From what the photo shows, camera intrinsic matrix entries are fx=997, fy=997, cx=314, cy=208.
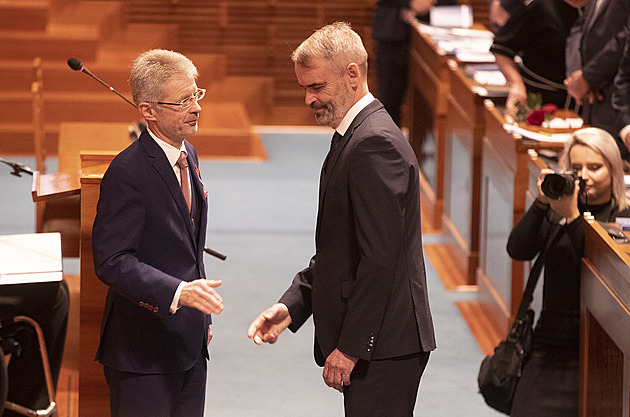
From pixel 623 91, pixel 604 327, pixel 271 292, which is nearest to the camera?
pixel 604 327

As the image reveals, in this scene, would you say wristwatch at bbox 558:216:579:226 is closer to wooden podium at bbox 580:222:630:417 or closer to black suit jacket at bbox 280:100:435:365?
wooden podium at bbox 580:222:630:417

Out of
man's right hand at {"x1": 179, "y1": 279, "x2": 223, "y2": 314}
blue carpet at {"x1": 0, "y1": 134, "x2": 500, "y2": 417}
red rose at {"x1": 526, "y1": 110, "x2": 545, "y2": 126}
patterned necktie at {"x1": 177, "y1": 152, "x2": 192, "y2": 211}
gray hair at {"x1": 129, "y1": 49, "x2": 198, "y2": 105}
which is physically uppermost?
gray hair at {"x1": 129, "y1": 49, "x2": 198, "y2": 105}

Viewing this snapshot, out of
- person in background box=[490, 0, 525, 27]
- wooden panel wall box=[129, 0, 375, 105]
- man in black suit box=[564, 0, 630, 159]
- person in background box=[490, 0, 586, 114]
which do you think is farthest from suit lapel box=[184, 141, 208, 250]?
wooden panel wall box=[129, 0, 375, 105]

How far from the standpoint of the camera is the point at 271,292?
5.29m

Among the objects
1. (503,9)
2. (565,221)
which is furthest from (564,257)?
(503,9)

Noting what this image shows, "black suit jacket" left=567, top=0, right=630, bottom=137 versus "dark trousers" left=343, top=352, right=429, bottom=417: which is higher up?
"black suit jacket" left=567, top=0, right=630, bottom=137

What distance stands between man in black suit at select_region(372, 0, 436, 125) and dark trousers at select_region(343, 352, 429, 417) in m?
5.51

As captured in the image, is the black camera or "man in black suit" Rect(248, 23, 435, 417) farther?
the black camera

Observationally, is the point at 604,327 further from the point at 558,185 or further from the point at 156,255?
the point at 156,255

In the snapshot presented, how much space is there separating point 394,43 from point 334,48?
5.58 meters

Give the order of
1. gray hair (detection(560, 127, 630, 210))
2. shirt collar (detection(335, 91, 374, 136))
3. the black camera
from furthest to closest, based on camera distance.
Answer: gray hair (detection(560, 127, 630, 210))
the black camera
shirt collar (detection(335, 91, 374, 136))

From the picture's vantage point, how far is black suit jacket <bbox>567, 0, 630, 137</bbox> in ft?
15.2

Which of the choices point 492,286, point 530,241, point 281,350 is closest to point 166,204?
point 530,241

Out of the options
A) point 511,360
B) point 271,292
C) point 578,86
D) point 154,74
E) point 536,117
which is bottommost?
point 271,292
